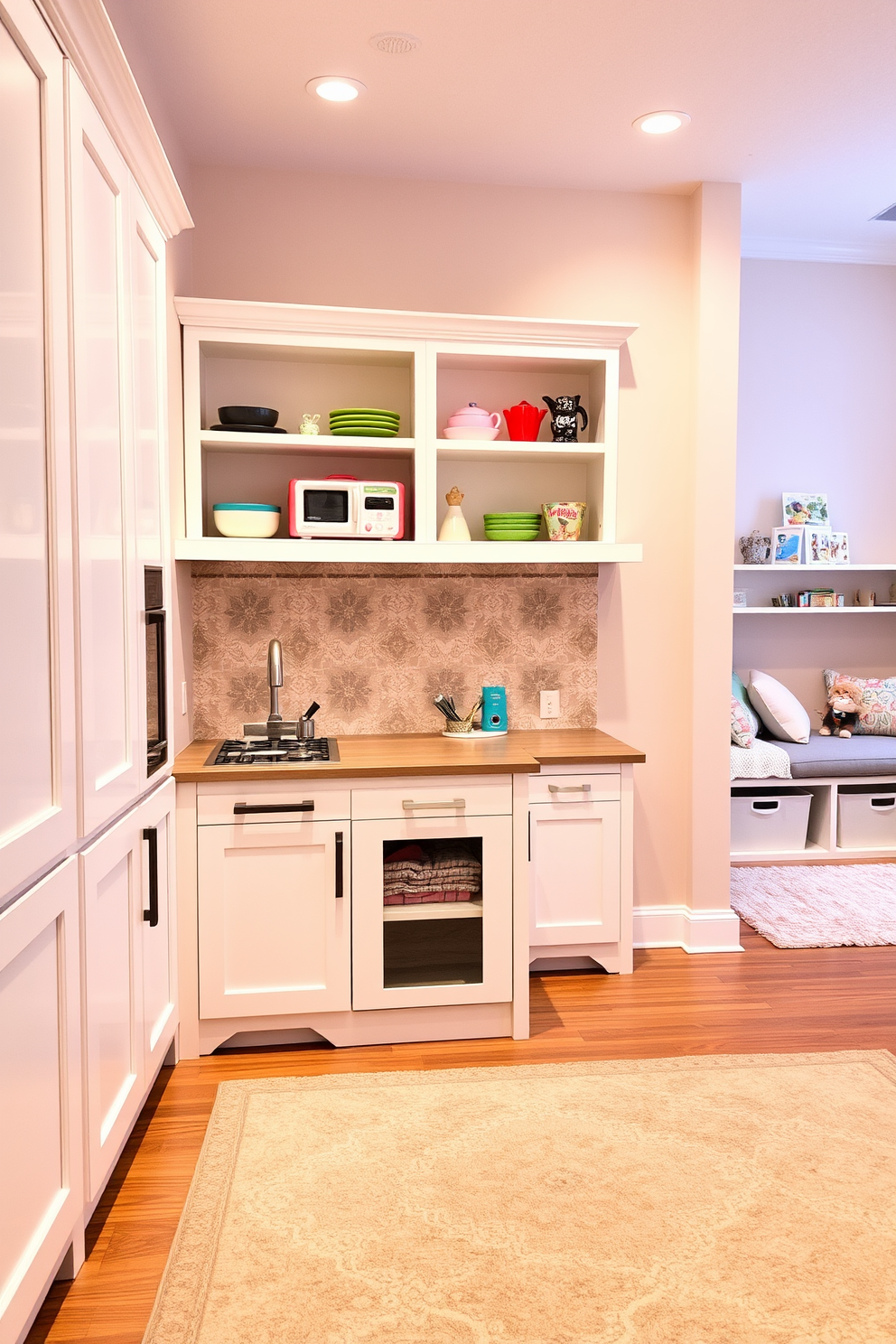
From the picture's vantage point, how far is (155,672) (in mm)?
2535

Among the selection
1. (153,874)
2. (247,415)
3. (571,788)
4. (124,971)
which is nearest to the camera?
(124,971)

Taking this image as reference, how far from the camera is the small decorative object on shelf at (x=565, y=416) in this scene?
11.4 feet

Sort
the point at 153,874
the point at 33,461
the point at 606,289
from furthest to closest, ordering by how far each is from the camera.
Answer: the point at 606,289, the point at 153,874, the point at 33,461

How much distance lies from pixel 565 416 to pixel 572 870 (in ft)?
5.25

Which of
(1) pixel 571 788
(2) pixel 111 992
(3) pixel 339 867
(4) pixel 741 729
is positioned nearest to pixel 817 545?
(4) pixel 741 729

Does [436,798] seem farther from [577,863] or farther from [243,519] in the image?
[243,519]

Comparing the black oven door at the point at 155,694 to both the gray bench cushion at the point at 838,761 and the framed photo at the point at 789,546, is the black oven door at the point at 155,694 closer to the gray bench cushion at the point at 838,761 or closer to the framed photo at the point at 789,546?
the gray bench cushion at the point at 838,761

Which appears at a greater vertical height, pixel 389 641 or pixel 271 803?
pixel 389 641

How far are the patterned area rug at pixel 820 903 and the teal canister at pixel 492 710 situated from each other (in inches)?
54.3

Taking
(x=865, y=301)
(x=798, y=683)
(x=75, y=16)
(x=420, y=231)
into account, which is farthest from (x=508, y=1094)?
(x=865, y=301)

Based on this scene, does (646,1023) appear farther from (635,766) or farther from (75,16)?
(75,16)

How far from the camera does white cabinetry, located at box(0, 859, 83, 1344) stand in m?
1.46

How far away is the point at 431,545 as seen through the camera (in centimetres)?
330

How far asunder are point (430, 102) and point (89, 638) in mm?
2131
